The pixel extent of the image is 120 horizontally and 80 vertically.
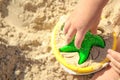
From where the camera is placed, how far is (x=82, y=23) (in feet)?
3.95

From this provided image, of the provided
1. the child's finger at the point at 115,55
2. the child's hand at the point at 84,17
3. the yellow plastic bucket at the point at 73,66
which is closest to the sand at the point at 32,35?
the yellow plastic bucket at the point at 73,66

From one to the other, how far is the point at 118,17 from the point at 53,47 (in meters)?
0.42

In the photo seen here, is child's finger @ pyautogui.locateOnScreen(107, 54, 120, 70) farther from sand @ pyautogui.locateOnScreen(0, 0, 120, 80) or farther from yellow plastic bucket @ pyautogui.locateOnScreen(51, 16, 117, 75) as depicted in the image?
sand @ pyautogui.locateOnScreen(0, 0, 120, 80)

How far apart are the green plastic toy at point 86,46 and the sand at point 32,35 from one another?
93 millimetres

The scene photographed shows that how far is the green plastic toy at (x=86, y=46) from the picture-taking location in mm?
1377

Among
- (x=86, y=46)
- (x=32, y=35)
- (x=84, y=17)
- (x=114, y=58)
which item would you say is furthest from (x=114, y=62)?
(x=32, y=35)

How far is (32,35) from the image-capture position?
4.94ft

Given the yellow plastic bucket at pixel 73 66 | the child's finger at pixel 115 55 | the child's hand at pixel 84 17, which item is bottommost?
the yellow plastic bucket at pixel 73 66

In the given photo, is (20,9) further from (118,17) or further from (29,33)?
(118,17)

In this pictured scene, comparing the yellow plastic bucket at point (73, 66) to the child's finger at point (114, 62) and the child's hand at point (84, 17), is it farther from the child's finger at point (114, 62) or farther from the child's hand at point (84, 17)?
the child's hand at point (84, 17)

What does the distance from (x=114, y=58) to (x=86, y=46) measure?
14 cm

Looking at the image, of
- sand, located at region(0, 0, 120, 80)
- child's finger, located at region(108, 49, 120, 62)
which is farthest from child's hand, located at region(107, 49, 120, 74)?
sand, located at region(0, 0, 120, 80)

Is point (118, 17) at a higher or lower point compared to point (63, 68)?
higher

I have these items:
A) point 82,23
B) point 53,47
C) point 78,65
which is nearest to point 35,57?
point 53,47
